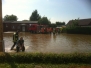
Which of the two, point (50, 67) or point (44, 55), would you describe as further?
point (44, 55)

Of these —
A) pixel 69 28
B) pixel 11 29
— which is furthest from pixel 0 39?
pixel 11 29

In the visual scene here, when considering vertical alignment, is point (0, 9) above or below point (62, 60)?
above

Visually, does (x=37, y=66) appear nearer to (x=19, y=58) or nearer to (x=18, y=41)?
(x=19, y=58)

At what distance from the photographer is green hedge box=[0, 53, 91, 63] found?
8.66 metres

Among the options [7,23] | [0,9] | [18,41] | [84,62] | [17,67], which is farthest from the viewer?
[7,23]

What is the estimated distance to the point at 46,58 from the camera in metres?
8.80

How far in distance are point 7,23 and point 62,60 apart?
4488 cm

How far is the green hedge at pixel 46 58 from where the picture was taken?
28.4 feet

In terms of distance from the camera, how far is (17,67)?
7.83 meters

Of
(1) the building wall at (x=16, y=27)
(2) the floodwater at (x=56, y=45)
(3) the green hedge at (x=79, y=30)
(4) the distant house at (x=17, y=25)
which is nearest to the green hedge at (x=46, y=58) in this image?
(2) the floodwater at (x=56, y=45)

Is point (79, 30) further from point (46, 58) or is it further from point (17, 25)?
point (46, 58)

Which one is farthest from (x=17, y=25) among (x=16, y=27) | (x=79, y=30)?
(x=79, y=30)

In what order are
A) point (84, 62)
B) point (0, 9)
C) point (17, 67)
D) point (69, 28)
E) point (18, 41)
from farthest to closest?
point (69, 28) < point (18, 41) < point (0, 9) < point (84, 62) < point (17, 67)

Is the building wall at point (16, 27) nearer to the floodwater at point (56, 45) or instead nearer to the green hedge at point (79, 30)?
the green hedge at point (79, 30)
